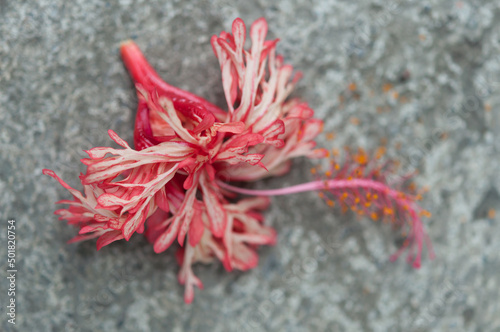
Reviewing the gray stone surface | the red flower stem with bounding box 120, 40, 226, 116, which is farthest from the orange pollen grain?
the red flower stem with bounding box 120, 40, 226, 116

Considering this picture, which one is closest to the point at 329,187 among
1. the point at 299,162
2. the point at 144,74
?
the point at 299,162

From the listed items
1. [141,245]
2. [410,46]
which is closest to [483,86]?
[410,46]

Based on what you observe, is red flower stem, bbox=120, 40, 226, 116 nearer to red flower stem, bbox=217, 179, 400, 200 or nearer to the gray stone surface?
the gray stone surface

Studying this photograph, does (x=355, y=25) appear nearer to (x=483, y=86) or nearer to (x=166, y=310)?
(x=483, y=86)

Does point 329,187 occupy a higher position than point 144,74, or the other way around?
point 144,74

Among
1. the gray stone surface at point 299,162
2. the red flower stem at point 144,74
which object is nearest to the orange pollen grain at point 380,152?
the gray stone surface at point 299,162

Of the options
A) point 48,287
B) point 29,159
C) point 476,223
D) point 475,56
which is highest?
point 29,159

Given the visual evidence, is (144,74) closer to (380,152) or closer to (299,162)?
(299,162)

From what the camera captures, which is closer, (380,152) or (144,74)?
(144,74)
